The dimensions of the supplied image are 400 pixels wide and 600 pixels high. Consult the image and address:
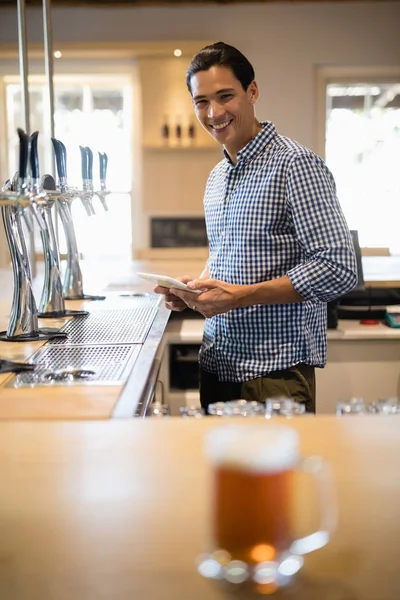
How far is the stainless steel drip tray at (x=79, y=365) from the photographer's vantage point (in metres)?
1.40

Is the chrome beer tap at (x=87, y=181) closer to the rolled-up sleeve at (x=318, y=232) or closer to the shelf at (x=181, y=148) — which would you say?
the rolled-up sleeve at (x=318, y=232)

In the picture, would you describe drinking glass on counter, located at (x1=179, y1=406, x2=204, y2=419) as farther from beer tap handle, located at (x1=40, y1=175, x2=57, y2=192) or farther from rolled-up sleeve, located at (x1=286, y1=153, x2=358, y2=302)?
beer tap handle, located at (x1=40, y1=175, x2=57, y2=192)

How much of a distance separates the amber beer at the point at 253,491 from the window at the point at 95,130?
5275 mm

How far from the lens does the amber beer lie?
2.30 feet

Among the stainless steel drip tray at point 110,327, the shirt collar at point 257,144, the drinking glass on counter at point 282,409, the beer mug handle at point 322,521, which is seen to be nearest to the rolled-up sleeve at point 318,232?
the shirt collar at point 257,144

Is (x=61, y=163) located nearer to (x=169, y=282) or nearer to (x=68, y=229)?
(x=68, y=229)

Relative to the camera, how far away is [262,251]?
6.03ft

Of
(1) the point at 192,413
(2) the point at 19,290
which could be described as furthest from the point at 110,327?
(1) the point at 192,413

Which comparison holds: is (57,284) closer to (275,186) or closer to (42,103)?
(275,186)

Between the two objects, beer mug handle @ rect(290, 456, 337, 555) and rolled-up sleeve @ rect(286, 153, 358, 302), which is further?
rolled-up sleeve @ rect(286, 153, 358, 302)

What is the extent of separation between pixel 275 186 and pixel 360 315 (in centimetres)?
182

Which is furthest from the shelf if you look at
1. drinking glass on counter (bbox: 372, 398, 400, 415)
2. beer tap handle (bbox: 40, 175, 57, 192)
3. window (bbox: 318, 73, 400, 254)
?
drinking glass on counter (bbox: 372, 398, 400, 415)

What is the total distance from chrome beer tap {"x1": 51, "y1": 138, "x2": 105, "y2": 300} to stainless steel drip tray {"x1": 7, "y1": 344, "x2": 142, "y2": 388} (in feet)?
1.97

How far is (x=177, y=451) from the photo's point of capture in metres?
0.88
